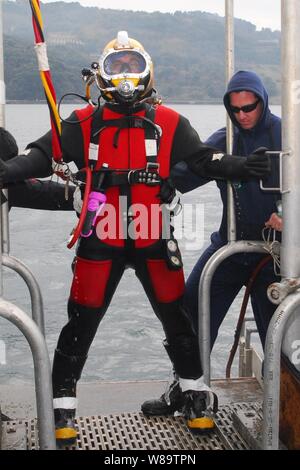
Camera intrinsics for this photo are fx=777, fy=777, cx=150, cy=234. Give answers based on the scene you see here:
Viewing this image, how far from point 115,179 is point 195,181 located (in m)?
0.69

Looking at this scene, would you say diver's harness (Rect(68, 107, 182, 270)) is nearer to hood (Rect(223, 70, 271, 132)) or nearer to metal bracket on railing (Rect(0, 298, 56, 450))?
hood (Rect(223, 70, 271, 132))

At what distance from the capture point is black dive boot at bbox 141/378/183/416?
3479 mm

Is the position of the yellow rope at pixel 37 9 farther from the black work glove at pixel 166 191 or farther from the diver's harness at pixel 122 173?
the black work glove at pixel 166 191

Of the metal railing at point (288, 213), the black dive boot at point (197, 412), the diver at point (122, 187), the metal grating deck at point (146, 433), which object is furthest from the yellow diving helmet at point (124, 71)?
the metal grating deck at point (146, 433)

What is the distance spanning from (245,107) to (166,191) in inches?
20.1

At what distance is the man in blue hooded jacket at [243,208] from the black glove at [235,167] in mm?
153

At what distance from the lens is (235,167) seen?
300 centimetres

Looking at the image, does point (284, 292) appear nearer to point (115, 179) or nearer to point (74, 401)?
point (115, 179)

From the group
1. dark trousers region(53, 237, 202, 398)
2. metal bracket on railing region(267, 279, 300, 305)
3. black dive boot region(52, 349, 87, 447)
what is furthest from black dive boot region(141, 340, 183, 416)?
metal bracket on railing region(267, 279, 300, 305)

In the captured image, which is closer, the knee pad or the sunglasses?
the knee pad

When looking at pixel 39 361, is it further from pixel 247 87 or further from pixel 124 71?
pixel 247 87

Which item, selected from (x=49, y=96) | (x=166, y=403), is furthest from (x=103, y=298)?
(x=49, y=96)

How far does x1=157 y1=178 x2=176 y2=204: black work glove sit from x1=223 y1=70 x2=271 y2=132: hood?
16.2 inches

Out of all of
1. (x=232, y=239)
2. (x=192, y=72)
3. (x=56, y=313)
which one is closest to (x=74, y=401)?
(x=232, y=239)
